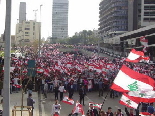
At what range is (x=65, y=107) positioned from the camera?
17.2 m

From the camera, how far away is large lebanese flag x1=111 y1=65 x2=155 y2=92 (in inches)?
313

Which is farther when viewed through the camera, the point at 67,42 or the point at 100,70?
the point at 67,42

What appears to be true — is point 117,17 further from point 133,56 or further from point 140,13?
point 133,56

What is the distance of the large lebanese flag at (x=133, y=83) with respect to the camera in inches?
313

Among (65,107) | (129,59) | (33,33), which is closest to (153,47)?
(65,107)

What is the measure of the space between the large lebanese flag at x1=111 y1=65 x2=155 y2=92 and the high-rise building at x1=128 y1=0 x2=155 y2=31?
89794 millimetres

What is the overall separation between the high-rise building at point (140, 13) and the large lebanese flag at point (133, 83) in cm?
8979

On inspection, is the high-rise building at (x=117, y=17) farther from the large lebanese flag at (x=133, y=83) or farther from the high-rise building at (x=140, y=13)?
the large lebanese flag at (x=133, y=83)

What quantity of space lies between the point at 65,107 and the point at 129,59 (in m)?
7.53

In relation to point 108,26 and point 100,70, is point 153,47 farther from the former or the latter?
point 108,26

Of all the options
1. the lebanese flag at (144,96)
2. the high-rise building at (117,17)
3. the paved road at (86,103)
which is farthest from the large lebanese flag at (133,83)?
the high-rise building at (117,17)

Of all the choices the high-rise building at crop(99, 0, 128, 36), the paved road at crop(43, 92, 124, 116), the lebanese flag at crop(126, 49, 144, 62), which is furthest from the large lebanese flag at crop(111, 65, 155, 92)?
the high-rise building at crop(99, 0, 128, 36)

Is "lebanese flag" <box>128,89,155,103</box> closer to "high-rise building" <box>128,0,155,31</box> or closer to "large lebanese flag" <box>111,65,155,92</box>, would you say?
"large lebanese flag" <box>111,65,155,92</box>

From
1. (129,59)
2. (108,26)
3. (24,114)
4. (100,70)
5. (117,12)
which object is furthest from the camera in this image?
(108,26)
